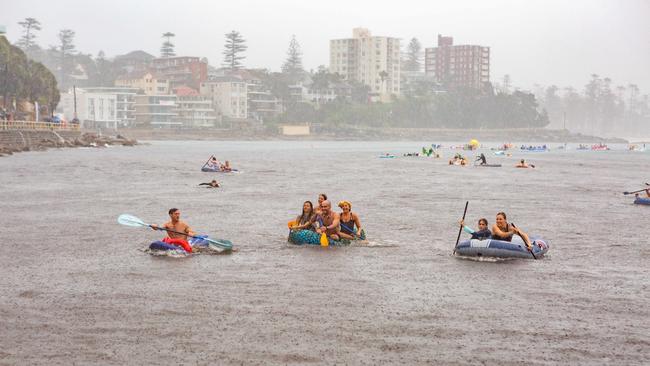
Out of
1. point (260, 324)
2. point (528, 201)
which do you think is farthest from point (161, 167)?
point (260, 324)

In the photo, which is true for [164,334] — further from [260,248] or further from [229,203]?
[229,203]

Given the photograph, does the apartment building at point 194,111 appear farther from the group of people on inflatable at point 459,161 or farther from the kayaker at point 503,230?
the kayaker at point 503,230

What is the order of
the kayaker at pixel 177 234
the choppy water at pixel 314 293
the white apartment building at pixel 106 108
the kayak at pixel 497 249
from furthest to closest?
the white apartment building at pixel 106 108, the kayaker at pixel 177 234, the kayak at pixel 497 249, the choppy water at pixel 314 293

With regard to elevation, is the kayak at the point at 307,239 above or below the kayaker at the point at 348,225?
below

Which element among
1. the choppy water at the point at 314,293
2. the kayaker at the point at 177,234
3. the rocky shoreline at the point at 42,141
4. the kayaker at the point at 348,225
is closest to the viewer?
the choppy water at the point at 314,293

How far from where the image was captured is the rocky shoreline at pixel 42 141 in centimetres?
8938

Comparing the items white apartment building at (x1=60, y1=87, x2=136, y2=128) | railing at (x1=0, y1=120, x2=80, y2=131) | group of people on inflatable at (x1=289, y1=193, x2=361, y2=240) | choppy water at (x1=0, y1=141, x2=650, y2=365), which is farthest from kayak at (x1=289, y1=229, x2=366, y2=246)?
white apartment building at (x1=60, y1=87, x2=136, y2=128)

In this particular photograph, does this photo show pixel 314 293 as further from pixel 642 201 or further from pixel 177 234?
pixel 642 201

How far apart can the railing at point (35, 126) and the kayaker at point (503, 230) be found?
7446 cm

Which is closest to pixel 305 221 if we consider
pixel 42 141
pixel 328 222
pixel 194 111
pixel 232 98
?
pixel 328 222

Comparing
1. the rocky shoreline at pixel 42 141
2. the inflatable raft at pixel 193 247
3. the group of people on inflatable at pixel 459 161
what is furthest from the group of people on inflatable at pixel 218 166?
the inflatable raft at pixel 193 247

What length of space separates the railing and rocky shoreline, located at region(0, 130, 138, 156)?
478mm

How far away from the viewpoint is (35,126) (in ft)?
332

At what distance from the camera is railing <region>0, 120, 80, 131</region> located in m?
89.7
